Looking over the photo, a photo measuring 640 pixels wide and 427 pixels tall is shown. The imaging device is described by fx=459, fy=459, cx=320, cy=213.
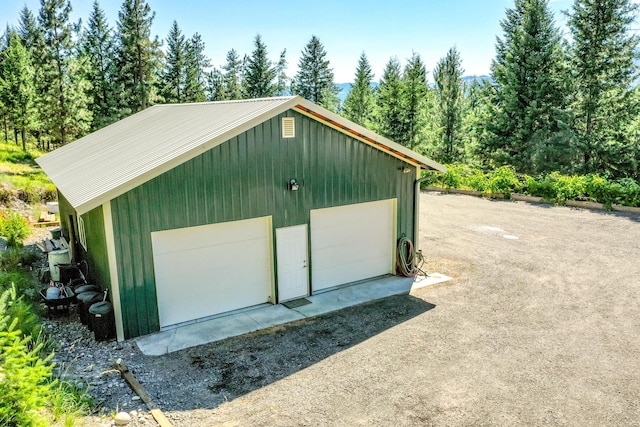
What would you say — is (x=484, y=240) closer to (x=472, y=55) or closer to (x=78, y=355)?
(x=78, y=355)

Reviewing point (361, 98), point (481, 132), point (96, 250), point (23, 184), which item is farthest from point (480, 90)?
point (96, 250)

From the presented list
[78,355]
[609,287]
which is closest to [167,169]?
[78,355]

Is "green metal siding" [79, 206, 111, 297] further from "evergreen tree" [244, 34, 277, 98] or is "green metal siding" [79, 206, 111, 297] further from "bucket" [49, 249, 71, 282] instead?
"evergreen tree" [244, 34, 277, 98]

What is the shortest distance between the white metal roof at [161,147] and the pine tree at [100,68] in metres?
21.7

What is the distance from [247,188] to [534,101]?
960 inches

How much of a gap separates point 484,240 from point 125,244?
1128 centimetres

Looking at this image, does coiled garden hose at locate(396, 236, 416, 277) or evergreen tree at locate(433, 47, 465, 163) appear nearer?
coiled garden hose at locate(396, 236, 416, 277)

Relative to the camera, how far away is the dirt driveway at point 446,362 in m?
6.04

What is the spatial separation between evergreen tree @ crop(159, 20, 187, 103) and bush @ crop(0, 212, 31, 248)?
28.7 m

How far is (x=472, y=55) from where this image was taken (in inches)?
1550

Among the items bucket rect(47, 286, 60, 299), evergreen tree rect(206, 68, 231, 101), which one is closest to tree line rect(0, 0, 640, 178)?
evergreen tree rect(206, 68, 231, 101)

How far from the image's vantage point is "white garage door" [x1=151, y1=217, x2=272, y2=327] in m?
8.62

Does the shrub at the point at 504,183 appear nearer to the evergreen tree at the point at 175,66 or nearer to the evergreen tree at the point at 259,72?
the evergreen tree at the point at 259,72

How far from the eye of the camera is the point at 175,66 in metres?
41.6
